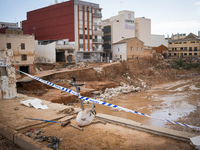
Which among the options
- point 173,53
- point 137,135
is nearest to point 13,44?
Result: point 137,135

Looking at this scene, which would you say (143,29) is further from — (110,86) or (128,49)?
(110,86)

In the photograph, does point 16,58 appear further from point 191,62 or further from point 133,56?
point 191,62

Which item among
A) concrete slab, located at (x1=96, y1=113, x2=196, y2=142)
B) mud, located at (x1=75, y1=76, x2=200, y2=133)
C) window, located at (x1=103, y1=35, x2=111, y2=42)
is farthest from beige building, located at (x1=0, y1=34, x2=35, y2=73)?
concrete slab, located at (x1=96, y1=113, x2=196, y2=142)

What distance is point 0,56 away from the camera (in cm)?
974

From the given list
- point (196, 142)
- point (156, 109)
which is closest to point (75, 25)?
point (156, 109)

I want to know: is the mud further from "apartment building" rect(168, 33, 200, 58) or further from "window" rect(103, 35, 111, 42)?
"apartment building" rect(168, 33, 200, 58)

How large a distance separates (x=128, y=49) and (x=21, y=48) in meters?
21.4

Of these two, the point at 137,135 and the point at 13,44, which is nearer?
the point at 137,135

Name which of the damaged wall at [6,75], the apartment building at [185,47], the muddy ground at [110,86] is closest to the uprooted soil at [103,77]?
the muddy ground at [110,86]

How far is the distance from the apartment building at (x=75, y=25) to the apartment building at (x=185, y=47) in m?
29.2

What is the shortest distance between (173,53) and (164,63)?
52.1 feet

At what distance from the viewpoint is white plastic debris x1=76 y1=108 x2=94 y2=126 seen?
6.01m

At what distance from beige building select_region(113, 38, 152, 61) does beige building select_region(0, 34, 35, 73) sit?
1884 centimetres

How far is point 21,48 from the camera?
98.5 feet
